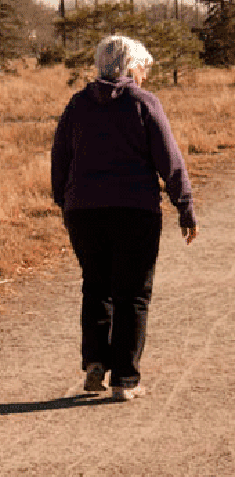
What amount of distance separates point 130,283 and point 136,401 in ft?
1.88

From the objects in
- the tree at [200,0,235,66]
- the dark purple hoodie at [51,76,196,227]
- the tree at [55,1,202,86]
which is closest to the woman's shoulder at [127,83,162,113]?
the dark purple hoodie at [51,76,196,227]

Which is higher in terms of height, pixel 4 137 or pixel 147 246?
pixel 147 246

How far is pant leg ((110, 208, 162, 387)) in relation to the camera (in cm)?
393

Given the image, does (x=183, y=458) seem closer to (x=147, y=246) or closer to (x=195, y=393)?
(x=195, y=393)

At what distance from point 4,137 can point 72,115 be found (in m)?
12.6

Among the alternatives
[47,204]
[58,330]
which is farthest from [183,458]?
[47,204]

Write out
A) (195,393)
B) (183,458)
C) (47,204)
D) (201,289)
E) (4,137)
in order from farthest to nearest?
(4,137) → (47,204) → (201,289) → (195,393) → (183,458)

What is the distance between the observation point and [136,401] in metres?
4.14

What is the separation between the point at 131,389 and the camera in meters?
4.12

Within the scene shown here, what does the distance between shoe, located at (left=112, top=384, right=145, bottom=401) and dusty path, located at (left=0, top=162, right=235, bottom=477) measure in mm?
45

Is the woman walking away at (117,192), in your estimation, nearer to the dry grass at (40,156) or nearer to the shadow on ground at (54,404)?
the shadow on ground at (54,404)

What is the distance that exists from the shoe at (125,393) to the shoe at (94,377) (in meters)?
0.09

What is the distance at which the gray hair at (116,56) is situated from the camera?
12.5 ft

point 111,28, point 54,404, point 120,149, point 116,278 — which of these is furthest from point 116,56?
point 111,28
